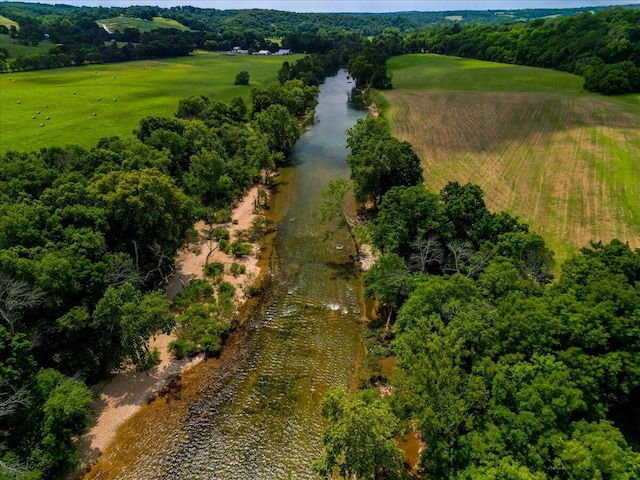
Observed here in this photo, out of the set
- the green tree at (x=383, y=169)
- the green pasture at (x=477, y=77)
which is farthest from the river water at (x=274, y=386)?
the green pasture at (x=477, y=77)

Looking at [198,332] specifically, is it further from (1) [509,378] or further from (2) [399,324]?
(1) [509,378]

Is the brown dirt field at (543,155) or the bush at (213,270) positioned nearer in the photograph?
the bush at (213,270)

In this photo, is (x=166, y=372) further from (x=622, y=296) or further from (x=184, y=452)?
(x=622, y=296)

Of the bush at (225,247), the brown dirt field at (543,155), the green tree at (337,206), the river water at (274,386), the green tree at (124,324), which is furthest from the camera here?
the brown dirt field at (543,155)

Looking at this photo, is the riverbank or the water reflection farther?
the riverbank

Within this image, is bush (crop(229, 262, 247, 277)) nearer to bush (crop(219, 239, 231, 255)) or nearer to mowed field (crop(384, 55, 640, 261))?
bush (crop(219, 239, 231, 255))

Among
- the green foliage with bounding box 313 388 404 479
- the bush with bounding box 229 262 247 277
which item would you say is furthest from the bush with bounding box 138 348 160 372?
the green foliage with bounding box 313 388 404 479

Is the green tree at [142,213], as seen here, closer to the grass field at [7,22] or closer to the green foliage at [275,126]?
the green foliage at [275,126]
